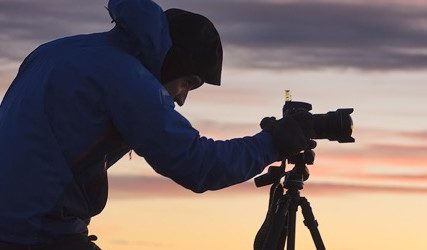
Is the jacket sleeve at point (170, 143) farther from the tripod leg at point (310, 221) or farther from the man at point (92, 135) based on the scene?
the tripod leg at point (310, 221)

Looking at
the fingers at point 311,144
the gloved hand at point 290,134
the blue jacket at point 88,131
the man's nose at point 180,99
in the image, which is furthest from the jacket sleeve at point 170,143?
the man's nose at point 180,99

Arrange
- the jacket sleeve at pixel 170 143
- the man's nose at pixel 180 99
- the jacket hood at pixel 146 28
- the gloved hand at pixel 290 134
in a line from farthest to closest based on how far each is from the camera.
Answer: the man's nose at pixel 180 99 → the gloved hand at pixel 290 134 → the jacket hood at pixel 146 28 → the jacket sleeve at pixel 170 143

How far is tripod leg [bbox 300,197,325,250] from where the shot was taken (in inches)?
224

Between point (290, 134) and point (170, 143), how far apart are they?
37.4 inches

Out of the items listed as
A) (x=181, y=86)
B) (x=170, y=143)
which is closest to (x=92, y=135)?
(x=170, y=143)

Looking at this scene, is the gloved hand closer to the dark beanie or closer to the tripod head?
the tripod head

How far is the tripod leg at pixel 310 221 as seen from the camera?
5.68 metres

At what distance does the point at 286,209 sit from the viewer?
5.59 m

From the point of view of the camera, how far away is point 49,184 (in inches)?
179

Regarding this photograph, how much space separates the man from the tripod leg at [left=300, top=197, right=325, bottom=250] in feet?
2.42

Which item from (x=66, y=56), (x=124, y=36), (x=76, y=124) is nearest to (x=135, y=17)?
(x=124, y=36)

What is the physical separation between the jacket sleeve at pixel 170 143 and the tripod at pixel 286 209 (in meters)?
0.66

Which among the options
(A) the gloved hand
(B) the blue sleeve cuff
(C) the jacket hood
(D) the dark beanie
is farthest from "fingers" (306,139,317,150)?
(C) the jacket hood

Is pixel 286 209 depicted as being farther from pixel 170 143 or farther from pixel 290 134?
pixel 170 143
